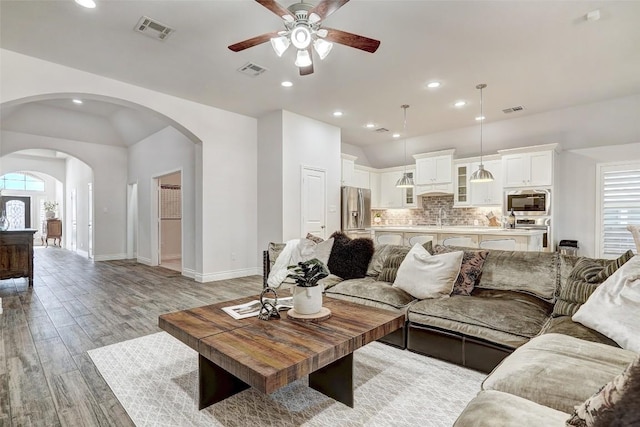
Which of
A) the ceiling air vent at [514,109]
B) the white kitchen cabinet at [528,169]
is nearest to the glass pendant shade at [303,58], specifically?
the ceiling air vent at [514,109]

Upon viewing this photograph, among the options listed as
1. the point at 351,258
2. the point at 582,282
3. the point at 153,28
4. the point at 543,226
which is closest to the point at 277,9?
the point at 153,28

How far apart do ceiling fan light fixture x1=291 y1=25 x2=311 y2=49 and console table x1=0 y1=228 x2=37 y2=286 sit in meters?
5.31

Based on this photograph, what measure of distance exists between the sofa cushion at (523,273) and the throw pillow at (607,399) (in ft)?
6.38

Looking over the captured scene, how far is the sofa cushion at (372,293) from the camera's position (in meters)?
2.68

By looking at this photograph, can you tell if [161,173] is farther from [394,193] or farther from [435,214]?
[435,214]

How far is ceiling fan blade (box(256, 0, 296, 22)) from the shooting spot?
2.25m

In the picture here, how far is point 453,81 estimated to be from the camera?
4441 mm

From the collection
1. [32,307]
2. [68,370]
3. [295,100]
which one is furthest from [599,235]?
[32,307]

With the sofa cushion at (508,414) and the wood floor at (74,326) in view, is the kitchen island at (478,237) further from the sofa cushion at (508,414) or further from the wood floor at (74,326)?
the sofa cushion at (508,414)

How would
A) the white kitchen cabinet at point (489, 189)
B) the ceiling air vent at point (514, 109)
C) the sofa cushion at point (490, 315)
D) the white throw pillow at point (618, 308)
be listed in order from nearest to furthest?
the white throw pillow at point (618, 308) → the sofa cushion at point (490, 315) → the ceiling air vent at point (514, 109) → the white kitchen cabinet at point (489, 189)

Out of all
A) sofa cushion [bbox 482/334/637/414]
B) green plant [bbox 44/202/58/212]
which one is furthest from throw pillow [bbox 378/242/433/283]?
green plant [bbox 44/202/58/212]

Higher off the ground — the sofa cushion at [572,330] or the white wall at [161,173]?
the white wall at [161,173]

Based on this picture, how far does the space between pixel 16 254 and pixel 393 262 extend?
5759mm

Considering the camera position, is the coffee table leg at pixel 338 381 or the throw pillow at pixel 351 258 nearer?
the coffee table leg at pixel 338 381
